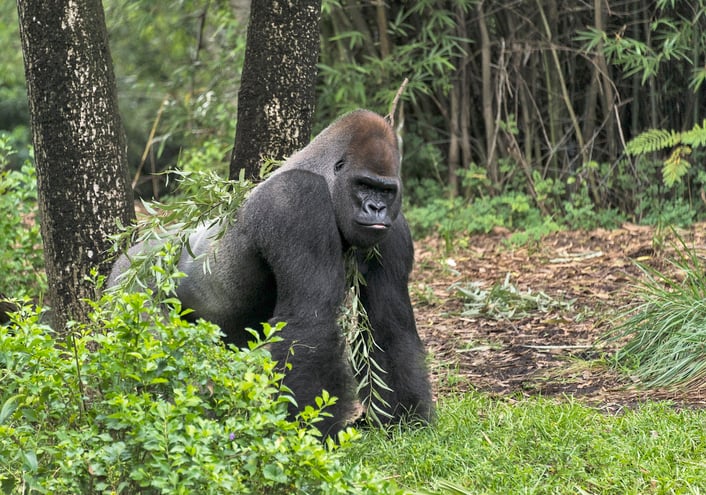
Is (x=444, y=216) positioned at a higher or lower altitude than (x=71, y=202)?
lower

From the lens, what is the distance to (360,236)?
12.2 feet

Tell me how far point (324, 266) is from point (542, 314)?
2.45m

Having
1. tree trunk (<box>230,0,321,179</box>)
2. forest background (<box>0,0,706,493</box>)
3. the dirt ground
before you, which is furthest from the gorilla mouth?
the dirt ground

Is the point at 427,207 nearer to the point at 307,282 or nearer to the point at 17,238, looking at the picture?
the point at 17,238

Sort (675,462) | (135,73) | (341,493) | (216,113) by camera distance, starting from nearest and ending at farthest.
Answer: (341,493), (675,462), (216,113), (135,73)

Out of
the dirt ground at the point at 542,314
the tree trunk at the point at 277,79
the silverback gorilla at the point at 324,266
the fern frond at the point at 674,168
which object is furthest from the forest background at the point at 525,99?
the silverback gorilla at the point at 324,266

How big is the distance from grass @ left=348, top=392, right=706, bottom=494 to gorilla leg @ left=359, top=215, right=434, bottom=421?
160 millimetres

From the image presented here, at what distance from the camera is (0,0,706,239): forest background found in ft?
24.7

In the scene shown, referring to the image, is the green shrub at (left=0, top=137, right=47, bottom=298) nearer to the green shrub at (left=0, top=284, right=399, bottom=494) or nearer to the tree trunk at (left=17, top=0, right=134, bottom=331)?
the tree trunk at (left=17, top=0, right=134, bottom=331)

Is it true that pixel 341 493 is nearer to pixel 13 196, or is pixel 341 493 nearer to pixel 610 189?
pixel 13 196

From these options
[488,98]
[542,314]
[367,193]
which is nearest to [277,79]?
[367,193]

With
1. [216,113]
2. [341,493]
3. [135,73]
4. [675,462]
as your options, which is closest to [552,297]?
[675,462]

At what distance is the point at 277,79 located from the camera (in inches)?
181

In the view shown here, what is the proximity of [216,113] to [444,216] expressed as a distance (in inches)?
107
